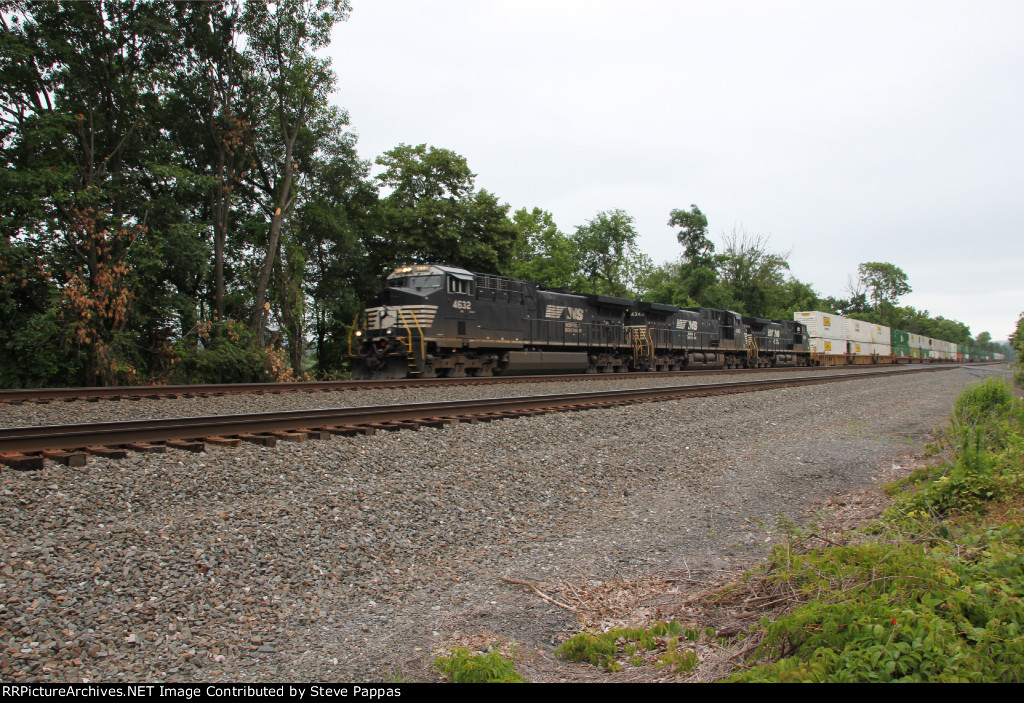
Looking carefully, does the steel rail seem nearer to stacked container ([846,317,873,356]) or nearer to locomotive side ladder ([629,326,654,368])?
locomotive side ladder ([629,326,654,368])

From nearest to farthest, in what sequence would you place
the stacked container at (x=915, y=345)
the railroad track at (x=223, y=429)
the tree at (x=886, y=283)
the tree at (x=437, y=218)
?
the railroad track at (x=223, y=429) < the tree at (x=437, y=218) < the stacked container at (x=915, y=345) < the tree at (x=886, y=283)

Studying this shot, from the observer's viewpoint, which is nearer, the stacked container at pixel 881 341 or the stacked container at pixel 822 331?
the stacked container at pixel 822 331

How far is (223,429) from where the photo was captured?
5.80m

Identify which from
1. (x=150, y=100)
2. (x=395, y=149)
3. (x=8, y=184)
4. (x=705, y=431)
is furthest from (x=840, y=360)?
(x=8, y=184)

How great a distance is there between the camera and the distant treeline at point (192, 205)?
1477cm

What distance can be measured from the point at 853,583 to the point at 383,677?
2.21 m

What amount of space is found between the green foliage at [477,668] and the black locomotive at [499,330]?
1228cm

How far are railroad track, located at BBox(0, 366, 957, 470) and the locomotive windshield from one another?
7.04m

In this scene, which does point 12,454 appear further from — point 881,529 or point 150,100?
point 150,100

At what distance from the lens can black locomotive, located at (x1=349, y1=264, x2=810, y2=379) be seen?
49.2 feet

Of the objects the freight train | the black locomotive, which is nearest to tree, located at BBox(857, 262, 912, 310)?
the freight train

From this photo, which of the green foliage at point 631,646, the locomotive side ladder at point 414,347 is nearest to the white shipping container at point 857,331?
the locomotive side ladder at point 414,347

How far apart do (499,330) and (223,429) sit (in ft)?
A: 37.4

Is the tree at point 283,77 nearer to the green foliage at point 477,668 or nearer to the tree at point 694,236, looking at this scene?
the green foliage at point 477,668
